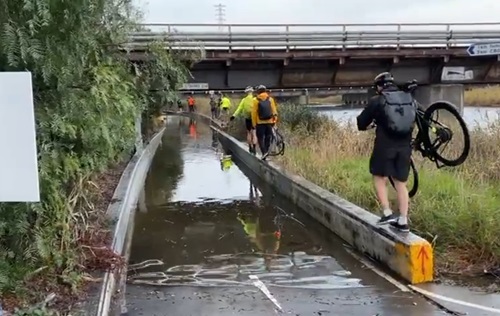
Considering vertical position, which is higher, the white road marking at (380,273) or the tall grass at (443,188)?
the tall grass at (443,188)

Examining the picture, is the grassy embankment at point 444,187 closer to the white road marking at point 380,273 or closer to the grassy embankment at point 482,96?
the white road marking at point 380,273

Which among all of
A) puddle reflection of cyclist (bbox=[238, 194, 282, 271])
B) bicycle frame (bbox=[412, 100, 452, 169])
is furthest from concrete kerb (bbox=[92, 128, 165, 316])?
bicycle frame (bbox=[412, 100, 452, 169])

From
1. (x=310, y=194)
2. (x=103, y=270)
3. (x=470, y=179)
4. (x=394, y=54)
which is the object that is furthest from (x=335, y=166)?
(x=394, y=54)

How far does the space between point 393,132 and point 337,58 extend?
62.2 ft

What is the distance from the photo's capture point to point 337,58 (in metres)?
24.7

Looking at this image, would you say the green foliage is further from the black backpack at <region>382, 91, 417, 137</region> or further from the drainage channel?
the black backpack at <region>382, 91, 417, 137</region>

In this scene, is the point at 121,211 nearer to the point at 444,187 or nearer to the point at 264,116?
the point at 444,187

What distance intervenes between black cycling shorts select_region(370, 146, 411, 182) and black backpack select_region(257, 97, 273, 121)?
699 cm

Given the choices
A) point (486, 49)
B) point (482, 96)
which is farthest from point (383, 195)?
point (482, 96)

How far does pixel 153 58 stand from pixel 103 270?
26.2 feet

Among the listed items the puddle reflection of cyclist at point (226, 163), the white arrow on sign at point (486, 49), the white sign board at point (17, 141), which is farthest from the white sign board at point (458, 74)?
the white sign board at point (17, 141)

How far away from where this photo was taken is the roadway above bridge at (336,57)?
2378 cm

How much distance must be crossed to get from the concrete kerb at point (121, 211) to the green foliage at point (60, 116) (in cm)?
35

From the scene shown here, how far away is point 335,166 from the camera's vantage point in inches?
414
